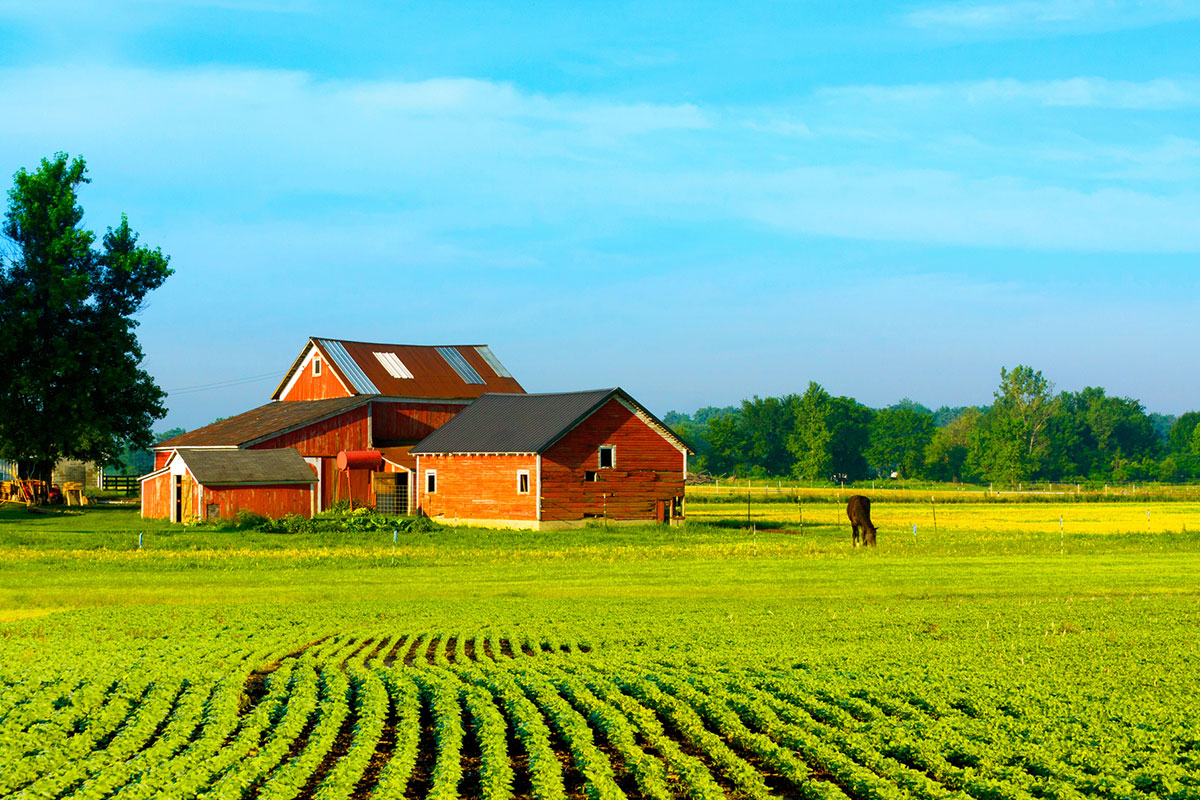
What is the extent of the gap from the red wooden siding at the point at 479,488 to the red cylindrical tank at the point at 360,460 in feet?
9.80

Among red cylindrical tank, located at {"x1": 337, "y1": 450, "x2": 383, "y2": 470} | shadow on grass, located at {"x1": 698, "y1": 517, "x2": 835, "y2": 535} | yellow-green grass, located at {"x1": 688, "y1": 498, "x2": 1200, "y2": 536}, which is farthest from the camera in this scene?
red cylindrical tank, located at {"x1": 337, "y1": 450, "x2": 383, "y2": 470}

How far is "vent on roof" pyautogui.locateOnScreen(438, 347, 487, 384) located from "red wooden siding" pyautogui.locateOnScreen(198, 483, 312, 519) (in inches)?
608

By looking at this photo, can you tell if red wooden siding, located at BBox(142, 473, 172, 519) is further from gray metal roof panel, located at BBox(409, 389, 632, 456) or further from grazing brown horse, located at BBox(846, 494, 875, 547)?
grazing brown horse, located at BBox(846, 494, 875, 547)

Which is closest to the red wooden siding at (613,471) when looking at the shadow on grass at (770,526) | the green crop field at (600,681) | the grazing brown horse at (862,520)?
the shadow on grass at (770,526)

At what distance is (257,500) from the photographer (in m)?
50.3

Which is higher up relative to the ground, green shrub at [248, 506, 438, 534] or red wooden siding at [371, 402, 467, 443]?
red wooden siding at [371, 402, 467, 443]

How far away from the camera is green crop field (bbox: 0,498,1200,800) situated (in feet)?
36.3

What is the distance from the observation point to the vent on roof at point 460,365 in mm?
65562

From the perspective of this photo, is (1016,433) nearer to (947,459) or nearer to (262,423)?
(947,459)

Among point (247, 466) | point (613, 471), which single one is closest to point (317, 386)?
point (247, 466)

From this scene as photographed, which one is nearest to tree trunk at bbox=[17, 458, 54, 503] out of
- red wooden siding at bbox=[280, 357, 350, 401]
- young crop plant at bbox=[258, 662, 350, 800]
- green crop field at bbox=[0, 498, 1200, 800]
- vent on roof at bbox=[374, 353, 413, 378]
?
red wooden siding at bbox=[280, 357, 350, 401]

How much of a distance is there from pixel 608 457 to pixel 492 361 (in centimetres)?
2005

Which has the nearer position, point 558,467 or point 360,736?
point 360,736

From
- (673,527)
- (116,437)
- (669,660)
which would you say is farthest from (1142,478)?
(669,660)
